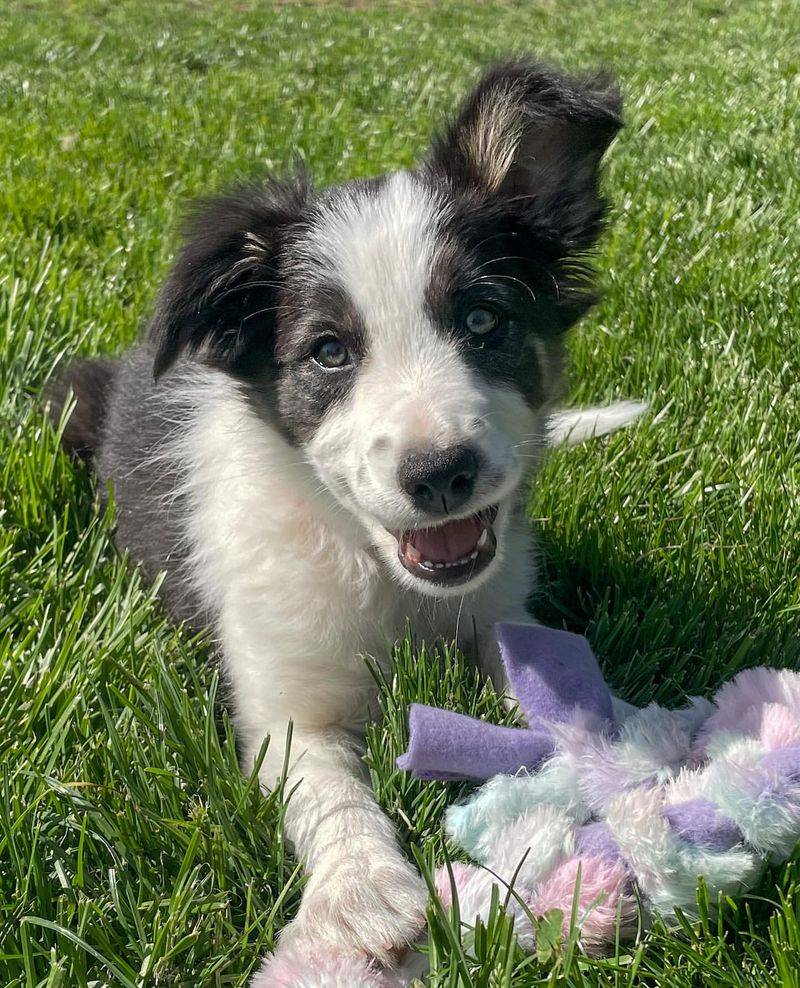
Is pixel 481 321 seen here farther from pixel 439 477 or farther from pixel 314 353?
pixel 439 477

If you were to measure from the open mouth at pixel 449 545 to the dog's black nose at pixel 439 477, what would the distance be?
216 millimetres

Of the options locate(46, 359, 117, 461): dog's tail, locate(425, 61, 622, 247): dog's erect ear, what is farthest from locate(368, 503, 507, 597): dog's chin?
locate(46, 359, 117, 461): dog's tail

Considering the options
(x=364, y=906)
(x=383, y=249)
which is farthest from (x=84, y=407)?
(x=364, y=906)

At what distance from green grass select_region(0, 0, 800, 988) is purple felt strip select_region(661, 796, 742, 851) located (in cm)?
11

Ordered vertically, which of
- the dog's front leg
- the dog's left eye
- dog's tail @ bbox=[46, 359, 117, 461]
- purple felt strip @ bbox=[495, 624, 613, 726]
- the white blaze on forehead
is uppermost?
the white blaze on forehead

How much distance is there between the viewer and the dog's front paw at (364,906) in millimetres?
2004

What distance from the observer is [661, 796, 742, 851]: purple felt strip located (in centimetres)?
196

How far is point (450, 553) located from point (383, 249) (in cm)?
71

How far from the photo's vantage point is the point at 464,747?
2.22 metres

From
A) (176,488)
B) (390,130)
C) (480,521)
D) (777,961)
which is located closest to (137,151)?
(390,130)

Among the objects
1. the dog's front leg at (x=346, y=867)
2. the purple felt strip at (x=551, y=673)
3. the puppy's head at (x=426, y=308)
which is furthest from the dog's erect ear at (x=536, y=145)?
the dog's front leg at (x=346, y=867)

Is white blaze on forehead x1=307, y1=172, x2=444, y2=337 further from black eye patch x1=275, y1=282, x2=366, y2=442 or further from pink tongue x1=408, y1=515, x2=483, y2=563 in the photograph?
pink tongue x1=408, y1=515, x2=483, y2=563

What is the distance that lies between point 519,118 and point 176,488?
4.54ft

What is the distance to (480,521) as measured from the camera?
2543 millimetres
